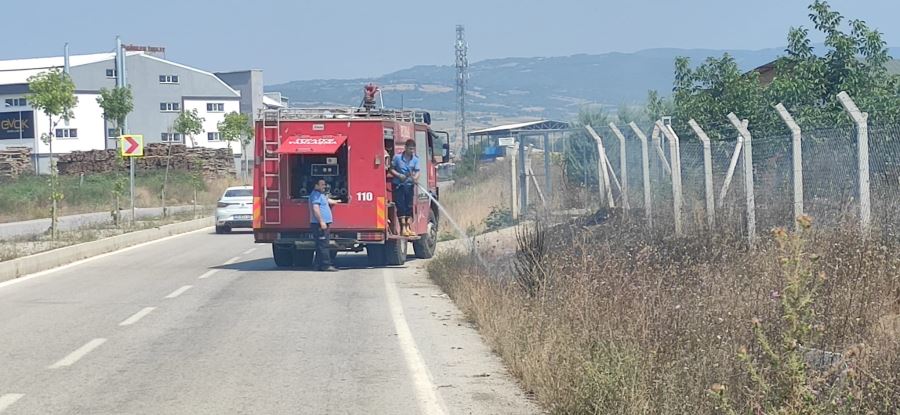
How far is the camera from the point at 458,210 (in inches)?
1377

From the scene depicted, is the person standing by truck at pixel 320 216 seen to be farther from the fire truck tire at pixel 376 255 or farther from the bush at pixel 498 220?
the bush at pixel 498 220

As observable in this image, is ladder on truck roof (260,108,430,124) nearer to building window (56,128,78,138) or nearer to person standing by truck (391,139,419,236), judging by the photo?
person standing by truck (391,139,419,236)

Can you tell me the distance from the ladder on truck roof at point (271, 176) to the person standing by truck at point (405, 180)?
2033 mm

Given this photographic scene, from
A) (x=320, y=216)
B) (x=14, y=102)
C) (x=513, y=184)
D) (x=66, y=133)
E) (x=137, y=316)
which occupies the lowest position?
(x=137, y=316)

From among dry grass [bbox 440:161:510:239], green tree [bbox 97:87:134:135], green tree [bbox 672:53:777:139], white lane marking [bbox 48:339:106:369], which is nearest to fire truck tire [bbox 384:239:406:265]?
green tree [bbox 672:53:777:139]

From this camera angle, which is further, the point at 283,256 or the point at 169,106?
the point at 169,106

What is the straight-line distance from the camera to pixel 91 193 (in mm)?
58719

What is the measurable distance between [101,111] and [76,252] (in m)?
75.8

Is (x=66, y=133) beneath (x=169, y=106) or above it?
beneath

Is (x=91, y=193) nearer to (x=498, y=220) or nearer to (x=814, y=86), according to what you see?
(x=498, y=220)

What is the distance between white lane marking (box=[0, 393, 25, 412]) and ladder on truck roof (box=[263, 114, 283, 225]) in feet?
38.1

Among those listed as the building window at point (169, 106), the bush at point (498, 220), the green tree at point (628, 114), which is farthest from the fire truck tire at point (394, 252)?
the building window at point (169, 106)

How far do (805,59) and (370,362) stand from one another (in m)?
12.5

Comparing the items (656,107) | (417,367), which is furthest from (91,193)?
(417,367)
